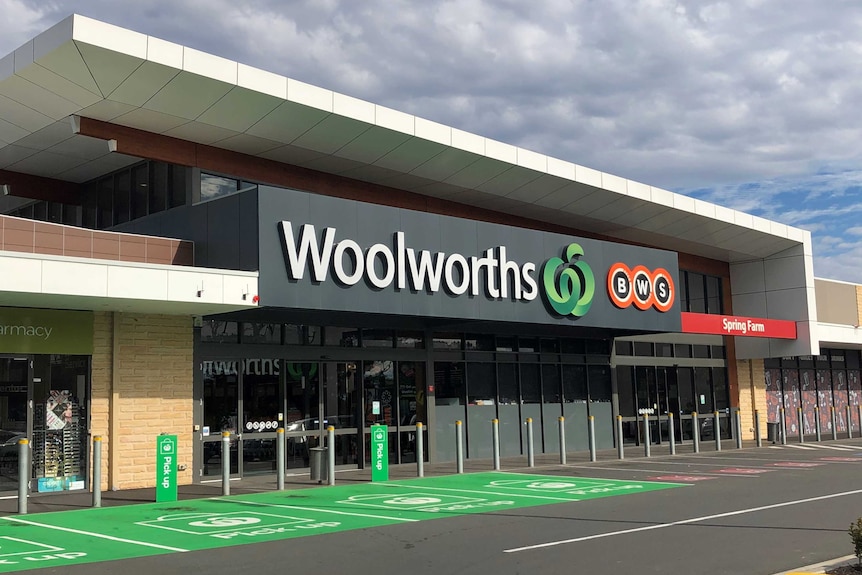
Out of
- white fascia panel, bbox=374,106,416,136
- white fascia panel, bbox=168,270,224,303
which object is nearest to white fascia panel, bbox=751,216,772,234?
white fascia panel, bbox=374,106,416,136

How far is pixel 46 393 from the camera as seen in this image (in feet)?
56.5

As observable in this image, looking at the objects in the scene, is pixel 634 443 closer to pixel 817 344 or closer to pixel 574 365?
pixel 574 365

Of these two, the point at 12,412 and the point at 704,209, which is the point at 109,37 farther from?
the point at 704,209

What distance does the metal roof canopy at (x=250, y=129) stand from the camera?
1631 cm

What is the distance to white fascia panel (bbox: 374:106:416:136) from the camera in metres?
20.2

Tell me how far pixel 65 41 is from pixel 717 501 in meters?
13.5

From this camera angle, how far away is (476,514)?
44.2ft

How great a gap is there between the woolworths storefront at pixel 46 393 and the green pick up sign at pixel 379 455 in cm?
572

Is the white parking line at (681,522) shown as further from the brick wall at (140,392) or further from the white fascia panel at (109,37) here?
the white fascia panel at (109,37)

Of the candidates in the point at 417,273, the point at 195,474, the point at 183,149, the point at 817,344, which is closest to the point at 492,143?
the point at 417,273

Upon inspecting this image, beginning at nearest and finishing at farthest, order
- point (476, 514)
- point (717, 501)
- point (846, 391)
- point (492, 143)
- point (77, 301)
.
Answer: point (476, 514) < point (717, 501) < point (77, 301) < point (492, 143) < point (846, 391)

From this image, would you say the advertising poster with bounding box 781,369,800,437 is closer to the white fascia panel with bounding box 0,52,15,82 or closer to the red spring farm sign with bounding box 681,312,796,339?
the red spring farm sign with bounding box 681,312,796,339

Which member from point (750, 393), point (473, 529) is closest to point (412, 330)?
point (473, 529)

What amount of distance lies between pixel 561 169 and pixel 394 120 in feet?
20.6
